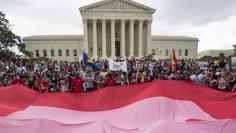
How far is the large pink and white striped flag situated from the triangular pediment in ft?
196

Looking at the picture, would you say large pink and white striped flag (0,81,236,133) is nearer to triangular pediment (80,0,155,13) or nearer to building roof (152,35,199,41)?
triangular pediment (80,0,155,13)

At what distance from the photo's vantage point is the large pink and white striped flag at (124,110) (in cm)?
573

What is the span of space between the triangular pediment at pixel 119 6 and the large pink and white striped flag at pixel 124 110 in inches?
2355

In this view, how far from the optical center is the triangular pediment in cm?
6750

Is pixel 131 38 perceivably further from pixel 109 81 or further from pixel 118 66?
pixel 109 81

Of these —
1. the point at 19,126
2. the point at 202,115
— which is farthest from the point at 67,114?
the point at 202,115

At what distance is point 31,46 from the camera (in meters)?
82.4

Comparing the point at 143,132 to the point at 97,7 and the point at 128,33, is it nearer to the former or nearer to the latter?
the point at 97,7

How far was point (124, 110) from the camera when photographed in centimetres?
809

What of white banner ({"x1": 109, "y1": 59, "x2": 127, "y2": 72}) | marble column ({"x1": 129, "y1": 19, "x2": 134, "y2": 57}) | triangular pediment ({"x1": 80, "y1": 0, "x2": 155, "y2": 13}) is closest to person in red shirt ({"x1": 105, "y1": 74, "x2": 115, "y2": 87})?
white banner ({"x1": 109, "y1": 59, "x2": 127, "y2": 72})

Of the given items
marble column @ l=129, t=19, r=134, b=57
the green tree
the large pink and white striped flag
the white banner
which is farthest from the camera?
marble column @ l=129, t=19, r=134, b=57

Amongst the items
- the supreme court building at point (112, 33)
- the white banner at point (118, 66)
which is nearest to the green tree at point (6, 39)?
the supreme court building at point (112, 33)

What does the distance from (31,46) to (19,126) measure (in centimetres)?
8020

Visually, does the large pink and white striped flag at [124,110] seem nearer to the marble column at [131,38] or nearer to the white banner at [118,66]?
the white banner at [118,66]
